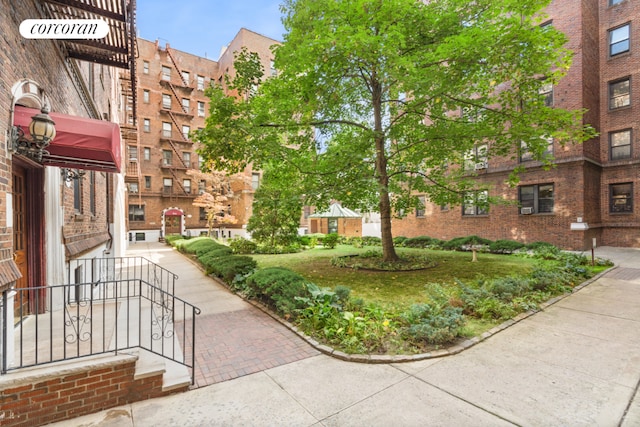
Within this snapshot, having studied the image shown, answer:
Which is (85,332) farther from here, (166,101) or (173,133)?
(166,101)

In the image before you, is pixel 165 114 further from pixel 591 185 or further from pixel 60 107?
pixel 591 185

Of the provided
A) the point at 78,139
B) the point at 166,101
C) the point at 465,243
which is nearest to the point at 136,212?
the point at 166,101

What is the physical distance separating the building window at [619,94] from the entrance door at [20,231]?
986 inches

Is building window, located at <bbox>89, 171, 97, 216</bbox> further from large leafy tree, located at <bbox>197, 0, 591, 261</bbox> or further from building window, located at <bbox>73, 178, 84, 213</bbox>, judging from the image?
large leafy tree, located at <bbox>197, 0, 591, 261</bbox>

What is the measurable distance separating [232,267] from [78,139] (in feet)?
17.7

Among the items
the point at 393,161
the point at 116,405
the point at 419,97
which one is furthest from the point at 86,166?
the point at 393,161

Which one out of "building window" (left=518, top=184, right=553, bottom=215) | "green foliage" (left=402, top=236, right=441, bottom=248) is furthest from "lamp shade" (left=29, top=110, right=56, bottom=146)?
"building window" (left=518, top=184, right=553, bottom=215)

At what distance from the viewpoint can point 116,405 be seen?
10.8 ft

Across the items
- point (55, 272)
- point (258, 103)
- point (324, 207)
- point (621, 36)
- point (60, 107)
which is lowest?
point (55, 272)

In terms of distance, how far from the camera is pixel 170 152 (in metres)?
30.7

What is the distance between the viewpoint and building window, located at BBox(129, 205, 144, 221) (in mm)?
28281

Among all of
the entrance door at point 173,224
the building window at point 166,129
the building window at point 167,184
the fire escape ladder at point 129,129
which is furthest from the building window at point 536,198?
the building window at point 166,129

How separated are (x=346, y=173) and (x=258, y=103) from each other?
3800 millimetres

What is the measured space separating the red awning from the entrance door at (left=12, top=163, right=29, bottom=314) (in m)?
0.48
